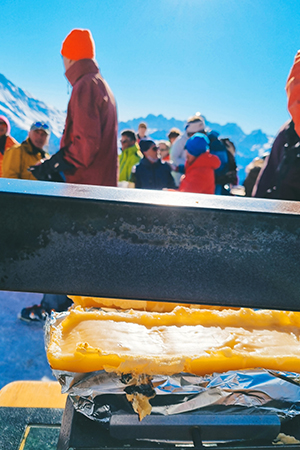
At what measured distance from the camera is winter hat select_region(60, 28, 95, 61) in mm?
2348

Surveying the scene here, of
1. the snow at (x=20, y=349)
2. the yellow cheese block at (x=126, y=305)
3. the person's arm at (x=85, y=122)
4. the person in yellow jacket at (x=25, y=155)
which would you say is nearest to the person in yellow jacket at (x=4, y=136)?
the person in yellow jacket at (x=25, y=155)

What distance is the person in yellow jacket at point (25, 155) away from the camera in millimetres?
3430

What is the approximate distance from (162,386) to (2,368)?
1.97 metres

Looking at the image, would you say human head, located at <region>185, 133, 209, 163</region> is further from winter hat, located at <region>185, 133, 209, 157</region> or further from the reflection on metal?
the reflection on metal

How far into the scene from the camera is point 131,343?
2.71ft

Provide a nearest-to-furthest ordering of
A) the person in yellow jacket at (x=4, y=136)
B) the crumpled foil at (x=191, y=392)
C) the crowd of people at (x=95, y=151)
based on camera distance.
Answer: the crumpled foil at (x=191, y=392)
the crowd of people at (x=95, y=151)
the person in yellow jacket at (x=4, y=136)

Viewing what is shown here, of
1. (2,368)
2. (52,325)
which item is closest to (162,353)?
(52,325)

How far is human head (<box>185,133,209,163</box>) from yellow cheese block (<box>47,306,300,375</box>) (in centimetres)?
223

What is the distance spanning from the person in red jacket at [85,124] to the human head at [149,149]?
173cm

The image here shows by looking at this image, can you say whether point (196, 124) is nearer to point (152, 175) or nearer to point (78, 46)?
point (152, 175)

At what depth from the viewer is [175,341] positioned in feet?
2.77

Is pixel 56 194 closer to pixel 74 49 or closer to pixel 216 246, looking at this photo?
pixel 216 246

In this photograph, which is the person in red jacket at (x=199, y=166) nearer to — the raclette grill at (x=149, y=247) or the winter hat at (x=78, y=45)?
the winter hat at (x=78, y=45)

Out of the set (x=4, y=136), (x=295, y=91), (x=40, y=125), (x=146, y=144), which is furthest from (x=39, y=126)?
(x=295, y=91)
